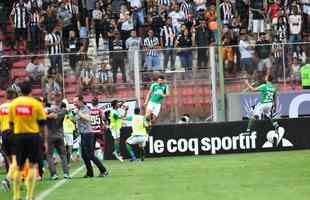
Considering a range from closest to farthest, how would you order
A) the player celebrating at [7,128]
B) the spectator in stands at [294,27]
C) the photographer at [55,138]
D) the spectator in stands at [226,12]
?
the player celebrating at [7,128] → the photographer at [55,138] → the spectator in stands at [294,27] → the spectator in stands at [226,12]

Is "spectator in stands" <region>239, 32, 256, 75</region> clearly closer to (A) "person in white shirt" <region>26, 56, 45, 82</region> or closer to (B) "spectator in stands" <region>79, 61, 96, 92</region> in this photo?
(B) "spectator in stands" <region>79, 61, 96, 92</region>

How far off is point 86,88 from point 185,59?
3.54 metres

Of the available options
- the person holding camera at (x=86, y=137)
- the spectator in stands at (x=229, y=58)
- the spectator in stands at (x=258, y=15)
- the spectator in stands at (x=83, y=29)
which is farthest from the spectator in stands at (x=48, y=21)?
the person holding camera at (x=86, y=137)

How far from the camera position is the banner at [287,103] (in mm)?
30641

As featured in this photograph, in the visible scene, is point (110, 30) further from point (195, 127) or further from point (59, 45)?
point (195, 127)

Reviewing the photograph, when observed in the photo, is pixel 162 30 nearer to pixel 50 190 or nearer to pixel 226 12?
pixel 226 12

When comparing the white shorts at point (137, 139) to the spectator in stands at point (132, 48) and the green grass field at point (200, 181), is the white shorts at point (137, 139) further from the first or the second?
the spectator in stands at point (132, 48)

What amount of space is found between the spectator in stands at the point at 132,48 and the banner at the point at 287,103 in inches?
156

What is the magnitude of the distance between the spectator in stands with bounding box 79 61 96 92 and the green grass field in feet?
13.2

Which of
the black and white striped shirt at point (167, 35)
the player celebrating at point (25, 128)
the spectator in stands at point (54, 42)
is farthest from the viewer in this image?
the black and white striped shirt at point (167, 35)

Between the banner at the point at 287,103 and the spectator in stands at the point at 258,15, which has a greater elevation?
the spectator in stands at the point at 258,15

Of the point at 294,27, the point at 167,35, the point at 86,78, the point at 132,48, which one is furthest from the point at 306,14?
the point at 86,78

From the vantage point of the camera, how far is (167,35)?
33.8 meters

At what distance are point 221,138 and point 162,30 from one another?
20.1ft
